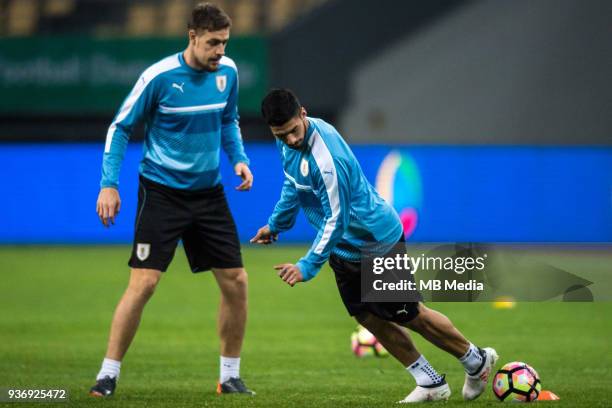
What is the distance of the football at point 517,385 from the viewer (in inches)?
257

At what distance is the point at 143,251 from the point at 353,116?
15653 millimetres

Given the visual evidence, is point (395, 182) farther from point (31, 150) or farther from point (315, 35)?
point (31, 150)

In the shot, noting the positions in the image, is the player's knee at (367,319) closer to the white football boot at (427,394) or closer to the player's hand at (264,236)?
the white football boot at (427,394)

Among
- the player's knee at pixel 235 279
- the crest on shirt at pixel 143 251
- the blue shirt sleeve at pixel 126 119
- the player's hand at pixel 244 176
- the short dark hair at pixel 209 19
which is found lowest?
the player's knee at pixel 235 279

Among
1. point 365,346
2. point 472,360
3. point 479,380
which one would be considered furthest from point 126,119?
point 365,346

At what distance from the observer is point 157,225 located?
6887mm

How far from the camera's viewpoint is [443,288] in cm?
642

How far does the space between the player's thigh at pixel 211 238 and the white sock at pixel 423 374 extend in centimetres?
127

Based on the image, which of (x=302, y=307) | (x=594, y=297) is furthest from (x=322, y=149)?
(x=302, y=307)

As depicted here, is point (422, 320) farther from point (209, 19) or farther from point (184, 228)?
point (209, 19)

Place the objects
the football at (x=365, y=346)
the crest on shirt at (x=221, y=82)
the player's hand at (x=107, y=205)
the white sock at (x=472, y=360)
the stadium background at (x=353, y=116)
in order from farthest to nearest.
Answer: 1. the stadium background at (x=353, y=116)
2. the football at (x=365, y=346)
3. the crest on shirt at (x=221, y=82)
4. the player's hand at (x=107, y=205)
5. the white sock at (x=472, y=360)

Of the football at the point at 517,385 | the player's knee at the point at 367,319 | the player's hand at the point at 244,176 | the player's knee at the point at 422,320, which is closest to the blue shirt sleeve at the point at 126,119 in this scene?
the player's hand at the point at 244,176

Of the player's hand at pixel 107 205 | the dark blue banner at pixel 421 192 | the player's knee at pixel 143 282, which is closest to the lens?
the player's hand at pixel 107 205

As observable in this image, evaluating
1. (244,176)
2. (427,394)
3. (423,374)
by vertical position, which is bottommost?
(427,394)
